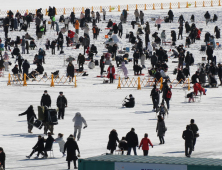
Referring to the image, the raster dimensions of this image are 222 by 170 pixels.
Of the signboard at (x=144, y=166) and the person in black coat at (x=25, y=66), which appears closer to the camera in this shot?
the signboard at (x=144, y=166)

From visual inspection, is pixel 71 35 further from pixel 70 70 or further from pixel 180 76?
pixel 180 76

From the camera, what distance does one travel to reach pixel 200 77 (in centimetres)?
3416

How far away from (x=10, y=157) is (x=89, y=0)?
173 feet

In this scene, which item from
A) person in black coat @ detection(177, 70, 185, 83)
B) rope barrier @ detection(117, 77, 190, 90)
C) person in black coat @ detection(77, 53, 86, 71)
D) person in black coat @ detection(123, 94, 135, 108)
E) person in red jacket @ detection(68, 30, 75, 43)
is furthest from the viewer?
person in red jacket @ detection(68, 30, 75, 43)

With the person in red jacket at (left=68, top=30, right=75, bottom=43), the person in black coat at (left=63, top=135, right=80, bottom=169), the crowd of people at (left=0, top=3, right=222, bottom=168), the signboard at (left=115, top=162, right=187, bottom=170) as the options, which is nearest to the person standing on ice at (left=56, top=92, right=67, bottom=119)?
the crowd of people at (left=0, top=3, right=222, bottom=168)

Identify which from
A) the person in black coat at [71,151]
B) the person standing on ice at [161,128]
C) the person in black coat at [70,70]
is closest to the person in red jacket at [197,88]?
the person in black coat at [70,70]

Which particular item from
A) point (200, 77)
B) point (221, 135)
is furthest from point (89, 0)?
point (221, 135)

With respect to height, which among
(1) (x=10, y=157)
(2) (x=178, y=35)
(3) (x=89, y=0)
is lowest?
(1) (x=10, y=157)

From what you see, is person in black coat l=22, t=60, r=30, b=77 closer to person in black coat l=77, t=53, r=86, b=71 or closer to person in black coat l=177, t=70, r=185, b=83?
person in black coat l=77, t=53, r=86, b=71

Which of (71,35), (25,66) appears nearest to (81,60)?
(25,66)

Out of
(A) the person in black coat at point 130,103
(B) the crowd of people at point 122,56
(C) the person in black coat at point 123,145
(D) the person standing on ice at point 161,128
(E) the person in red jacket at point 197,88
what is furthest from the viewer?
(E) the person in red jacket at point 197,88

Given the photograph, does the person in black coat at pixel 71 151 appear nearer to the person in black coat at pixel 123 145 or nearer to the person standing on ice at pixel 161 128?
the person in black coat at pixel 123 145

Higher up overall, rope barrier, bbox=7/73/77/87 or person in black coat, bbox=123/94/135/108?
rope barrier, bbox=7/73/77/87

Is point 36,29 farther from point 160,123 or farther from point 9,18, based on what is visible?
point 160,123
